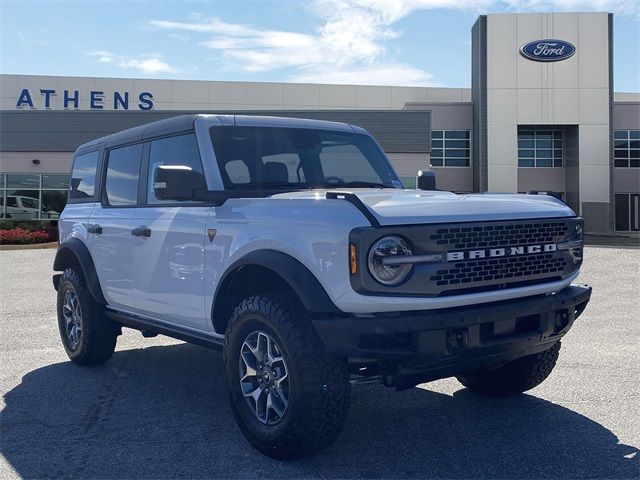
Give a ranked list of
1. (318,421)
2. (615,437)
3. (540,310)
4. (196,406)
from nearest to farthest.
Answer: (318,421), (540,310), (615,437), (196,406)

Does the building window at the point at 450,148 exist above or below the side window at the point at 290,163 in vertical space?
above

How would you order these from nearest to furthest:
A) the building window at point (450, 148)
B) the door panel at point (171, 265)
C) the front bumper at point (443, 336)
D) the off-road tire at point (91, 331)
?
the front bumper at point (443, 336), the door panel at point (171, 265), the off-road tire at point (91, 331), the building window at point (450, 148)

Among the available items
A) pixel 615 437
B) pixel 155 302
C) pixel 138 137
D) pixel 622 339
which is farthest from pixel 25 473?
pixel 622 339

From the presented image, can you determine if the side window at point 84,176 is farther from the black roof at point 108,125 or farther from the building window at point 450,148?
the building window at point 450,148

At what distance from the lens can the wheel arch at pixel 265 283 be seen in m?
3.43

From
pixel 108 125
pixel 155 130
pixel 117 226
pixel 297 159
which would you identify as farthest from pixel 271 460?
pixel 108 125

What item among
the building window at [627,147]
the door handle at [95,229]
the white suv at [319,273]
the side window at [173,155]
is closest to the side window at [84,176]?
the door handle at [95,229]

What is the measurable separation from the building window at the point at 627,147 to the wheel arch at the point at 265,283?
36.7 metres

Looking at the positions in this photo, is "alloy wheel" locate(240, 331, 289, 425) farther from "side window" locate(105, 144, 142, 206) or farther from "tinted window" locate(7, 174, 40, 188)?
"tinted window" locate(7, 174, 40, 188)

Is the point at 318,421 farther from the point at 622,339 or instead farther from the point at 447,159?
the point at 447,159

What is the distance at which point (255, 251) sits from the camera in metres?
3.81

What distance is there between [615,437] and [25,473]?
3.46m

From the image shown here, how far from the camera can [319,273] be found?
3.47 meters

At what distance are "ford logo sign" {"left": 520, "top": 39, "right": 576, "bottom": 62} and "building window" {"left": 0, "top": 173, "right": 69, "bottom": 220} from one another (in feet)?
80.0
